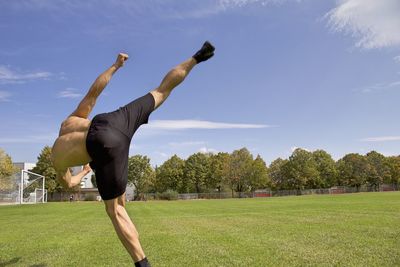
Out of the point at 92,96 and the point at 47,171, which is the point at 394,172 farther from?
the point at 92,96

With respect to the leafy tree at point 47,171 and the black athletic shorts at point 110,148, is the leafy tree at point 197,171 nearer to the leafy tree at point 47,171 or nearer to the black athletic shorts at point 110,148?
the leafy tree at point 47,171

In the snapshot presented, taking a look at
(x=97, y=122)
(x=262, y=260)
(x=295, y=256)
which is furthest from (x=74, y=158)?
(x=295, y=256)

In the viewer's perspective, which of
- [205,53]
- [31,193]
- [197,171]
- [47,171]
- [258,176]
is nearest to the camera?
[205,53]

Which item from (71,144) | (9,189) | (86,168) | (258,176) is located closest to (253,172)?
(258,176)

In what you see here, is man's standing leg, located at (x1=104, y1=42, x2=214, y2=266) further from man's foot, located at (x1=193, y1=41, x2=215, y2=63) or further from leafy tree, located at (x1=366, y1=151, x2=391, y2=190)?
leafy tree, located at (x1=366, y1=151, x2=391, y2=190)

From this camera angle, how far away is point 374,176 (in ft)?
318

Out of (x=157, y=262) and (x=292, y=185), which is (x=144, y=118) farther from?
(x=292, y=185)

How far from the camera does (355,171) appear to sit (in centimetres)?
9719

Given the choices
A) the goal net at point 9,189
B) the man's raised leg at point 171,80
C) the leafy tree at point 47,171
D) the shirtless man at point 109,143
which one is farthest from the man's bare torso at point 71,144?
the leafy tree at point 47,171

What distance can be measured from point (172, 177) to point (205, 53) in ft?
284

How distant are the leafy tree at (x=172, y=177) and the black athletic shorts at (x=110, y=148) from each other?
3419 inches

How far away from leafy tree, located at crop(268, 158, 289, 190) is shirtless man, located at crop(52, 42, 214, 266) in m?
90.4

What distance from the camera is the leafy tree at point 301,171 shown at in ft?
291

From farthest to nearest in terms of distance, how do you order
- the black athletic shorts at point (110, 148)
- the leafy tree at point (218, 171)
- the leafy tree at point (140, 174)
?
the leafy tree at point (218, 171) < the leafy tree at point (140, 174) < the black athletic shorts at point (110, 148)
